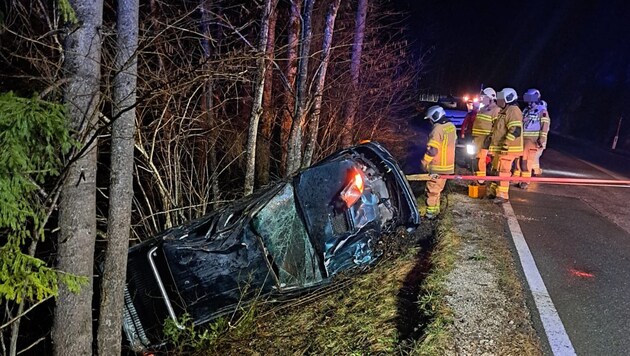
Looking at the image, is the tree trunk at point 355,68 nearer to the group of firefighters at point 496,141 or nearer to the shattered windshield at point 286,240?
the group of firefighters at point 496,141

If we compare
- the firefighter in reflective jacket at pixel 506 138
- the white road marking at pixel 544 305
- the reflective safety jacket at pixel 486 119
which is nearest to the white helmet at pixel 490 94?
the reflective safety jacket at pixel 486 119

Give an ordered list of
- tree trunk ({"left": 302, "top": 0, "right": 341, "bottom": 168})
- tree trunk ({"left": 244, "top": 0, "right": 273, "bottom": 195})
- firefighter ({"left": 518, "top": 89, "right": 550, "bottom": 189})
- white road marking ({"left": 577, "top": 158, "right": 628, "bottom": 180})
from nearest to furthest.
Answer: tree trunk ({"left": 244, "top": 0, "right": 273, "bottom": 195})
tree trunk ({"left": 302, "top": 0, "right": 341, "bottom": 168})
firefighter ({"left": 518, "top": 89, "right": 550, "bottom": 189})
white road marking ({"left": 577, "top": 158, "right": 628, "bottom": 180})

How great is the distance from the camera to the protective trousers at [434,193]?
19.7 ft

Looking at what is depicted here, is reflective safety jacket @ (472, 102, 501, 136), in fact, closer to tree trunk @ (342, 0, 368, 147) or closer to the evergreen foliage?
tree trunk @ (342, 0, 368, 147)

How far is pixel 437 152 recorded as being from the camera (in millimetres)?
5984

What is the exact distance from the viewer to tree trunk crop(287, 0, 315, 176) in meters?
6.09

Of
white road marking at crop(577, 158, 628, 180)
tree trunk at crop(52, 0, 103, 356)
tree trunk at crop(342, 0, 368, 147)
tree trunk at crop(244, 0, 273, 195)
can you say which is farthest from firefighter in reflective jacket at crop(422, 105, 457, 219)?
white road marking at crop(577, 158, 628, 180)

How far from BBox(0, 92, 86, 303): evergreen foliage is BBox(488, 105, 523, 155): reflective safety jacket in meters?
6.08

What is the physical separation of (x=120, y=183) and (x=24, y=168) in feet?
2.24

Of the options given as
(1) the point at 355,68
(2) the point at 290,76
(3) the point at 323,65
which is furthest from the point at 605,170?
(3) the point at 323,65

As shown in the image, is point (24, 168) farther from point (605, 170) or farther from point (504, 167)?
point (605, 170)

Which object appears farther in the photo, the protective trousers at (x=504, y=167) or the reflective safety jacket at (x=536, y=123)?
the reflective safety jacket at (x=536, y=123)

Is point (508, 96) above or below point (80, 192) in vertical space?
above

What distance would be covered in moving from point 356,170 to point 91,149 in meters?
2.23
